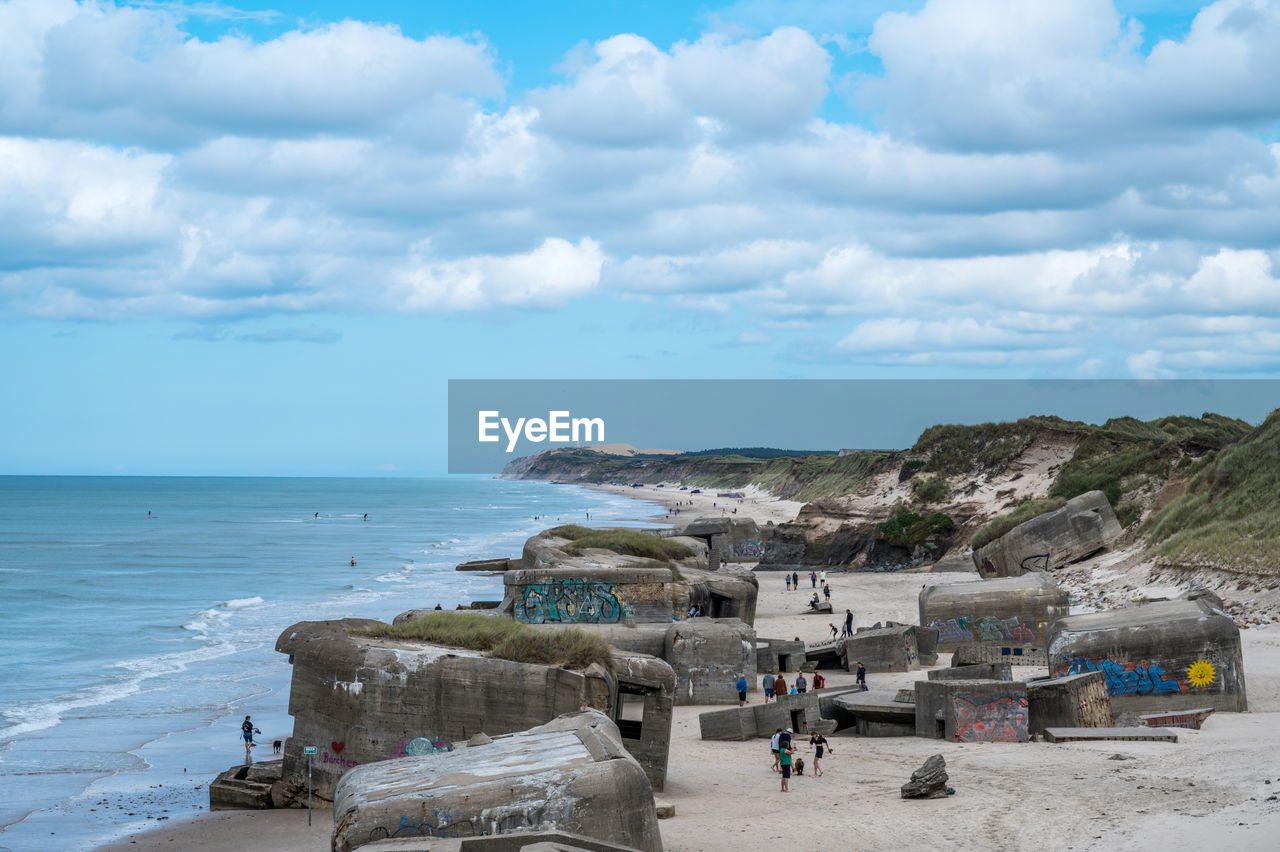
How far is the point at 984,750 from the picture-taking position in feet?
61.4

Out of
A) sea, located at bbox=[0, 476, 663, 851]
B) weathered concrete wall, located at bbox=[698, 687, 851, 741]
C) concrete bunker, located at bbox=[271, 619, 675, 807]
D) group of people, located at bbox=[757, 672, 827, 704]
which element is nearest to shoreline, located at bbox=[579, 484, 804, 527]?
sea, located at bbox=[0, 476, 663, 851]

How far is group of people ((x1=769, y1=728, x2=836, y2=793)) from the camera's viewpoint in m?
17.3

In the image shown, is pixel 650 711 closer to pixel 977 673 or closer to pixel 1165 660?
pixel 977 673

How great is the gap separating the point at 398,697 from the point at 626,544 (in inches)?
806

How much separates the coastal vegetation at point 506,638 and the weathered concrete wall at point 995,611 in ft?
50.2

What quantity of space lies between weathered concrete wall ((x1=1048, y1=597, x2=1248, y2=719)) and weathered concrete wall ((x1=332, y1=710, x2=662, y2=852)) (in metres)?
11.6

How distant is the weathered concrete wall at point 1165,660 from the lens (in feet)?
66.7

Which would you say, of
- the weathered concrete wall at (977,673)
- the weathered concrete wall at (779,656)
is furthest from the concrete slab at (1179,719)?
the weathered concrete wall at (779,656)

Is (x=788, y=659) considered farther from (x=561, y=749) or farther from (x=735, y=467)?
(x=735, y=467)

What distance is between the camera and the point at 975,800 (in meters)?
15.6

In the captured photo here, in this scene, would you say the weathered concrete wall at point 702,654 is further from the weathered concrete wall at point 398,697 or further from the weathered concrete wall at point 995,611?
the weathered concrete wall at point 398,697

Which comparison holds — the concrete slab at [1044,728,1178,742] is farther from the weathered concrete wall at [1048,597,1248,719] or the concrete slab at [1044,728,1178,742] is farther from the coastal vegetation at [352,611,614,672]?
the coastal vegetation at [352,611,614,672]

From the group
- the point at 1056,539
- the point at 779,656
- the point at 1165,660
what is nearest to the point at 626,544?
the point at 779,656

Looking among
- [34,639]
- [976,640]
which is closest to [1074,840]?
[976,640]
